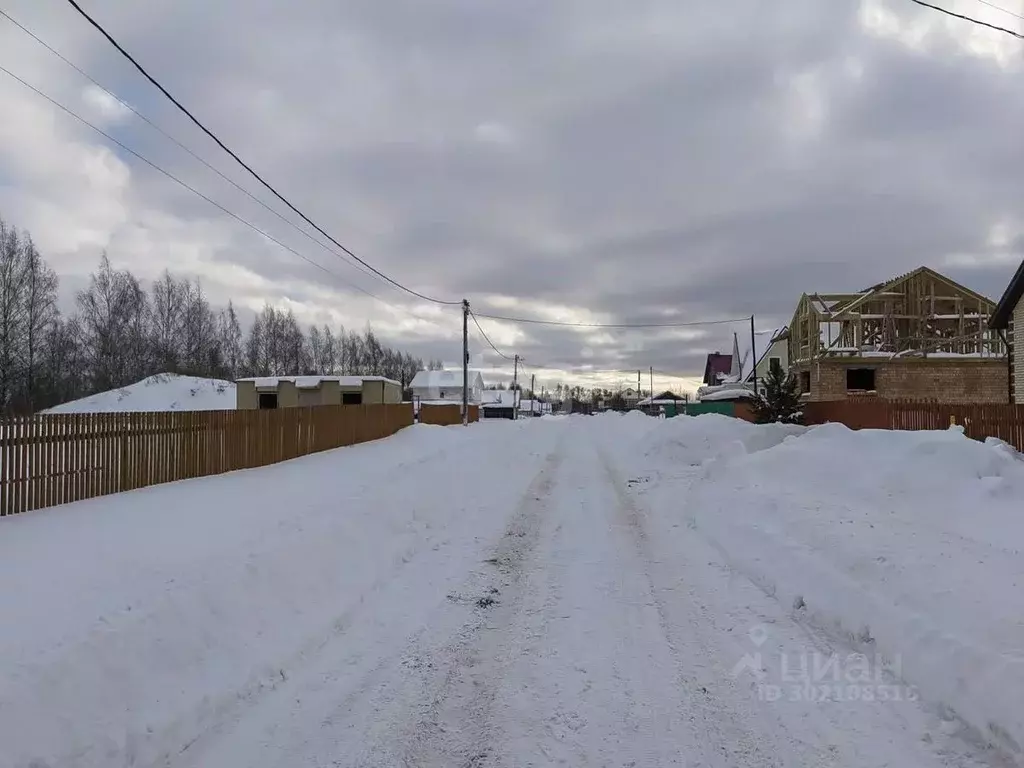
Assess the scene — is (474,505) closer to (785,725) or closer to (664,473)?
(664,473)

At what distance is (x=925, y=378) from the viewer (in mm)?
31750

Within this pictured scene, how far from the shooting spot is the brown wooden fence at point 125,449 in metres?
8.88

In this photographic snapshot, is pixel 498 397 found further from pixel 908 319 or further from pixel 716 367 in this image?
pixel 908 319

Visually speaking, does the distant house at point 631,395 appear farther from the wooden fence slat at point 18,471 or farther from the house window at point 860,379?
the wooden fence slat at point 18,471

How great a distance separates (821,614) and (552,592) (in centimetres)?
239

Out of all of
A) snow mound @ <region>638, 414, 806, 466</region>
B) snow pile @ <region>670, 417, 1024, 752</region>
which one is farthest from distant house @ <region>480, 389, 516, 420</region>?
snow pile @ <region>670, 417, 1024, 752</region>

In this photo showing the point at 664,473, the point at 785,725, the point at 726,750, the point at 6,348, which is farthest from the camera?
the point at 6,348

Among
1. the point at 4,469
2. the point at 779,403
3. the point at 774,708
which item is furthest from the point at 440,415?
the point at 774,708

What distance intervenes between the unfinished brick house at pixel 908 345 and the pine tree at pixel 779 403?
29.5 ft

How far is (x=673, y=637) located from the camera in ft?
16.5

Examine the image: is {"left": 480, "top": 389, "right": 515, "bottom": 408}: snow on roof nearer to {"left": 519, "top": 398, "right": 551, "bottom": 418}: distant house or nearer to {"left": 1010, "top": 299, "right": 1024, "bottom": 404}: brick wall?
{"left": 519, "top": 398, "right": 551, "bottom": 418}: distant house

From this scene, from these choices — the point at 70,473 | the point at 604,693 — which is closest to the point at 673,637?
the point at 604,693

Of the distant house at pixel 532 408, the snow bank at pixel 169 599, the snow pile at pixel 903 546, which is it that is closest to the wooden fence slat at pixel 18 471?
the snow bank at pixel 169 599

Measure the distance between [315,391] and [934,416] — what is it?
118ft
